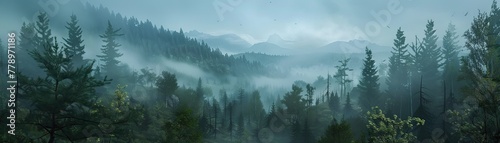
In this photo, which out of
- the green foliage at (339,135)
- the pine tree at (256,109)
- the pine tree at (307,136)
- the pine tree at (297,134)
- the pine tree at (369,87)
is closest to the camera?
the green foliage at (339,135)

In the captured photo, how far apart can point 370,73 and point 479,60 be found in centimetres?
4930

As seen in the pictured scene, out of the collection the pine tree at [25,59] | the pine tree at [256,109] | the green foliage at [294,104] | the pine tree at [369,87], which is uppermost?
the pine tree at [25,59]

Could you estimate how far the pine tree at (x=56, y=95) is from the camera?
13.0 meters

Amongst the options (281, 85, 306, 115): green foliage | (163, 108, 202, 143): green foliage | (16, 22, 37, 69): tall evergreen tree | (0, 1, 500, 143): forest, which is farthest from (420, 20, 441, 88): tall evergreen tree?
(16, 22, 37, 69): tall evergreen tree

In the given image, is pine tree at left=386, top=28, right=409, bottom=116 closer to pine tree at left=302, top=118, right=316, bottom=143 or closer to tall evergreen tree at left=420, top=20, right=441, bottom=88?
tall evergreen tree at left=420, top=20, right=441, bottom=88

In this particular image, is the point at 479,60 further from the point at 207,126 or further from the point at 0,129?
the point at 207,126

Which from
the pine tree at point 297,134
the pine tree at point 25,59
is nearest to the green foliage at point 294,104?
the pine tree at point 297,134

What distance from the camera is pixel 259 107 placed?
9606 centimetres

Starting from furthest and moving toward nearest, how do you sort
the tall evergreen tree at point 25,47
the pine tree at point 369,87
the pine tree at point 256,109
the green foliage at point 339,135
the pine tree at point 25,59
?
the pine tree at point 256,109 → the pine tree at point 25,59 → the tall evergreen tree at point 25,47 → the pine tree at point 369,87 → the green foliage at point 339,135

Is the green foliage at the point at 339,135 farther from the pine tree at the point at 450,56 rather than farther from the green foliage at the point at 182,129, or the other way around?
the pine tree at the point at 450,56

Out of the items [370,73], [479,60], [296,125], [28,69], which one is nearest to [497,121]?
[479,60]

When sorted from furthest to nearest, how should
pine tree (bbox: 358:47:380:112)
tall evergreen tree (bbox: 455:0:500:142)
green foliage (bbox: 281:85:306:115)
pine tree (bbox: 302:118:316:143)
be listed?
green foliage (bbox: 281:85:306:115) → pine tree (bbox: 358:47:380:112) → pine tree (bbox: 302:118:316:143) → tall evergreen tree (bbox: 455:0:500:142)

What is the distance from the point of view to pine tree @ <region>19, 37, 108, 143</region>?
13.0 meters

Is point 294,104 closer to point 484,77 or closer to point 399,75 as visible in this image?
point 399,75
